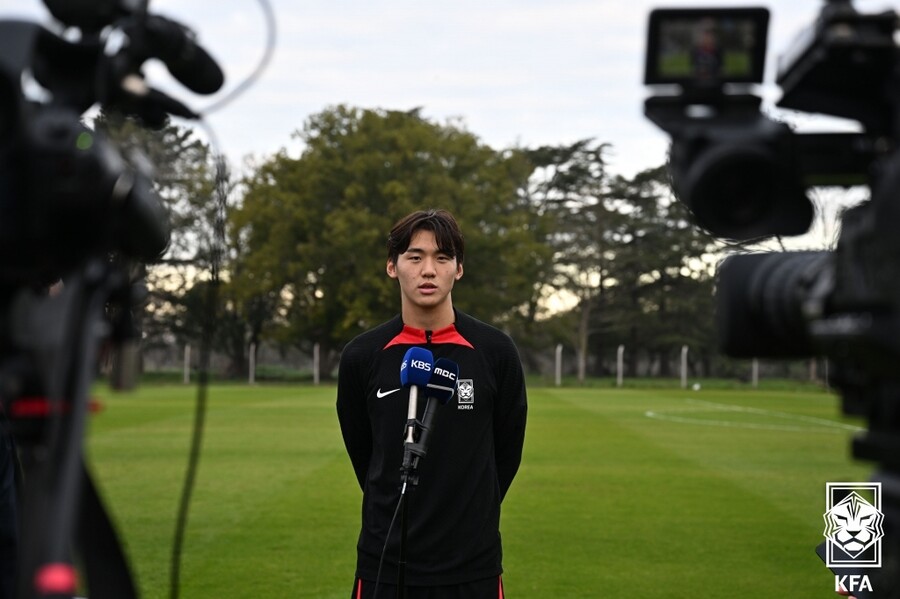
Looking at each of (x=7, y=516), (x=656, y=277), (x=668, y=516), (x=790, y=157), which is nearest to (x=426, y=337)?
(x=7, y=516)

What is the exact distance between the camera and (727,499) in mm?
14000

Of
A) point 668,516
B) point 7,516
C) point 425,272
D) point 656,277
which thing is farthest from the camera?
point 656,277

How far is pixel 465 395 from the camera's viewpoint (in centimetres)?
451

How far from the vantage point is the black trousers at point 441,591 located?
14.0 feet

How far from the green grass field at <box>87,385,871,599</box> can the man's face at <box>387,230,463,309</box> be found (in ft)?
3.33

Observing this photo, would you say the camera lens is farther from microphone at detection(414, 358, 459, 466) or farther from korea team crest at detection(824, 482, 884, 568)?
korea team crest at detection(824, 482, 884, 568)

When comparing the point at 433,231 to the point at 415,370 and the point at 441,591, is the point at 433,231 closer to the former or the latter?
the point at 415,370

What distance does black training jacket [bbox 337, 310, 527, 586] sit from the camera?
430 cm

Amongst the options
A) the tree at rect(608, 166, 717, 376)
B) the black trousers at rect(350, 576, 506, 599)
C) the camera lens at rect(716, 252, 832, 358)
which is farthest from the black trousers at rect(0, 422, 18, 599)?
the tree at rect(608, 166, 717, 376)

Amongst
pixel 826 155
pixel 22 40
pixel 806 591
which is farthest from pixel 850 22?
pixel 806 591

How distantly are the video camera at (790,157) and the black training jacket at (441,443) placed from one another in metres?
2.15

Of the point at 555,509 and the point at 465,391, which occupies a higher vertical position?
the point at 465,391

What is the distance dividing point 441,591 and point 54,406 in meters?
2.64

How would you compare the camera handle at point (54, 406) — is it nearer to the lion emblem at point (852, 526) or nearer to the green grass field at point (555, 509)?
the green grass field at point (555, 509)
